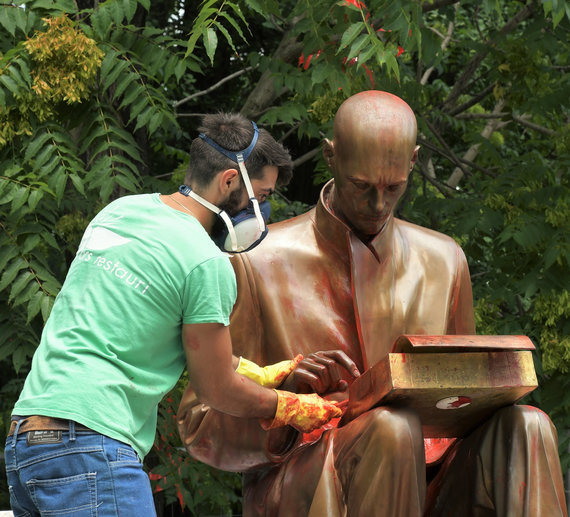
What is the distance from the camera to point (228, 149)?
10.5ft

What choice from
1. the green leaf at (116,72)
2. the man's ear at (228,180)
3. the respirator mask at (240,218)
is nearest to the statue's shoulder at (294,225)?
the respirator mask at (240,218)

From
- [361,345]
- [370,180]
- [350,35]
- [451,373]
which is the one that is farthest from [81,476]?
[350,35]

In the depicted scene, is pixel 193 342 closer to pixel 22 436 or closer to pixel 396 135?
pixel 22 436

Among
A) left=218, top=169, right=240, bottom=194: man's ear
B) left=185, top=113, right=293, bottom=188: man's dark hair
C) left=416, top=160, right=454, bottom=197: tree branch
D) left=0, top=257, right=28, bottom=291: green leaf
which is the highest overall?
left=185, top=113, right=293, bottom=188: man's dark hair

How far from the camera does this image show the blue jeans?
267 cm

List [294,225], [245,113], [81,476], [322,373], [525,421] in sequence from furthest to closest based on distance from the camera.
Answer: [245,113] → [294,225] → [322,373] → [525,421] → [81,476]

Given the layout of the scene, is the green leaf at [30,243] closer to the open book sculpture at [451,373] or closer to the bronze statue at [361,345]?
the bronze statue at [361,345]

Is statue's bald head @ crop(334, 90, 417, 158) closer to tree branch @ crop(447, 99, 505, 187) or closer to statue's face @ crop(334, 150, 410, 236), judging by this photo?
statue's face @ crop(334, 150, 410, 236)

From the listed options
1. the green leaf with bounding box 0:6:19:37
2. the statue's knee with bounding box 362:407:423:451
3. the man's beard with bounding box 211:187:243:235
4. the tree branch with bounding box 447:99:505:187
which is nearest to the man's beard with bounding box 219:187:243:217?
the man's beard with bounding box 211:187:243:235

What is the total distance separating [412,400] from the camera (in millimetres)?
3104

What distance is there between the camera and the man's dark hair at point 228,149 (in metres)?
3.19

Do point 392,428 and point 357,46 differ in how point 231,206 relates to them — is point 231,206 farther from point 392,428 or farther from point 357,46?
point 357,46

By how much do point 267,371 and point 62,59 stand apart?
2.37 meters

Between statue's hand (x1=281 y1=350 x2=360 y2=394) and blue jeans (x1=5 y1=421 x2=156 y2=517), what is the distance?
32.9 inches
